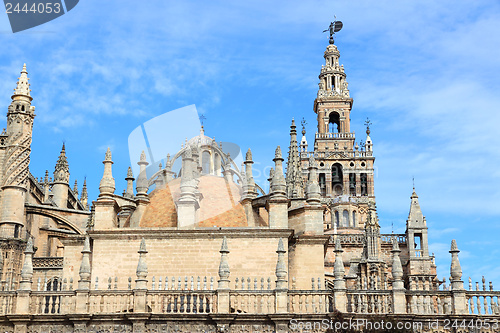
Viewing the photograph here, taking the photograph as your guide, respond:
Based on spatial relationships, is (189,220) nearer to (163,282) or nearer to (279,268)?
(163,282)

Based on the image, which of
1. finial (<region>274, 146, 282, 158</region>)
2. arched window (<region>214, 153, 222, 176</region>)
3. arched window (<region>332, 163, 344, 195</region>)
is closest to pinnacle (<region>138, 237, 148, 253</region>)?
finial (<region>274, 146, 282, 158</region>)

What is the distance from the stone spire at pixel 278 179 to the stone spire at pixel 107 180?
6769 millimetres

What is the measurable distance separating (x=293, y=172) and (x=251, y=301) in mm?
16892

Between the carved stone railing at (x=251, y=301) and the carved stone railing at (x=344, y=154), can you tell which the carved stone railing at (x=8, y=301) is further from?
the carved stone railing at (x=344, y=154)

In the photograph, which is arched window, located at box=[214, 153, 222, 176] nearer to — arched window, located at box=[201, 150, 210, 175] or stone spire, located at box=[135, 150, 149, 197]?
arched window, located at box=[201, 150, 210, 175]

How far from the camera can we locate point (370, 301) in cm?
2683

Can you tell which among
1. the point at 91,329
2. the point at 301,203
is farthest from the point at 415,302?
the point at 91,329

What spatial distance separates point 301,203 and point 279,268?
8048 millimetres

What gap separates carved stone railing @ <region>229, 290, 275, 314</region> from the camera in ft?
87.3

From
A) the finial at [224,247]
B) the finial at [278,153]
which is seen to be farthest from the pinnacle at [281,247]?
the finial at [278,153]

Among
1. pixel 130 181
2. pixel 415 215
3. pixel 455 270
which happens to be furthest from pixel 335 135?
pixel 455 270

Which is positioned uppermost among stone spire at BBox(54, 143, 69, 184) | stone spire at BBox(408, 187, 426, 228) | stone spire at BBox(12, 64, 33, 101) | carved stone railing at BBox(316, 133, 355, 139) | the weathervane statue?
the weathervane statue

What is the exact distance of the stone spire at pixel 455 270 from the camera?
27000 millimetres

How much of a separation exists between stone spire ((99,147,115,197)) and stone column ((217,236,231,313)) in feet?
20.9
